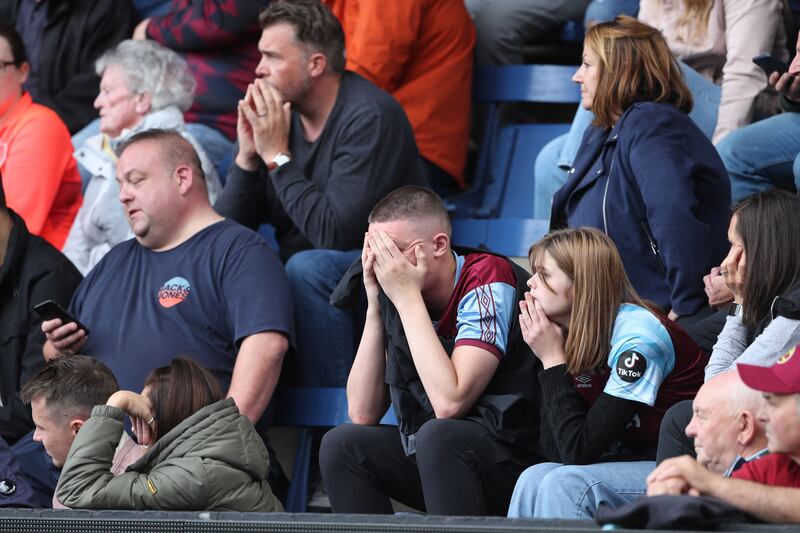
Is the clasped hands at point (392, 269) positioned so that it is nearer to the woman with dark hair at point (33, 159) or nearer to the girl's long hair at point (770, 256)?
the girl's long hair at point (770, 256)

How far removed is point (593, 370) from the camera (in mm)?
3291

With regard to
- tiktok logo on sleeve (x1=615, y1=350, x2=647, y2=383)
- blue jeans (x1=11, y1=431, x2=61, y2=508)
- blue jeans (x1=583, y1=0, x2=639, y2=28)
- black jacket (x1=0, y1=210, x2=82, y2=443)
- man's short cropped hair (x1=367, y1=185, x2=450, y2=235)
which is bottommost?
blue jeans (x1=11, y1=431, x2=61, y2=508)

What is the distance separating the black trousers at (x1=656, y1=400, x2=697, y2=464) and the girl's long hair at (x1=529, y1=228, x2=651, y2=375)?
27 centimetres

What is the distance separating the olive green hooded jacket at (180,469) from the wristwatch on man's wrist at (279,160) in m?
1.42

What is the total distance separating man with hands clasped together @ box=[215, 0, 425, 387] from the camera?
15.1 feet

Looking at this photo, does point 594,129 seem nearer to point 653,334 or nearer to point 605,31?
point 605,31

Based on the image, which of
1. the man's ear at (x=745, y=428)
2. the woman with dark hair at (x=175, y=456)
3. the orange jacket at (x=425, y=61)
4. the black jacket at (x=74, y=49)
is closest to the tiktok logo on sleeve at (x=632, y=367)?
the man's ear at (x=745, y=428)

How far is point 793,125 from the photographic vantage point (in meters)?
4.43

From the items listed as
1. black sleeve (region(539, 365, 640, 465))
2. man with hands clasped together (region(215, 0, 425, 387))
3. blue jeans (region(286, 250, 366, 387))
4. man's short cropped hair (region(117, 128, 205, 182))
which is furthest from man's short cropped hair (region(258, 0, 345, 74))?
black sleeve (region(539, 365, 640, 465))

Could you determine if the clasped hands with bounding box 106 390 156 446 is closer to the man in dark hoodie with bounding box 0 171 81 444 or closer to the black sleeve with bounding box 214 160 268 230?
the man in dark hoodie with bounding box 0 171 81 444

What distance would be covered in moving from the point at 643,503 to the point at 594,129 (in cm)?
200

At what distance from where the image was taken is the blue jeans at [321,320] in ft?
14.9

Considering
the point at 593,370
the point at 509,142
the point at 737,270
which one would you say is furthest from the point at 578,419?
the point at 509,142

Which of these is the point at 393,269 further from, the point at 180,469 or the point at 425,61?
the point at 425,61
